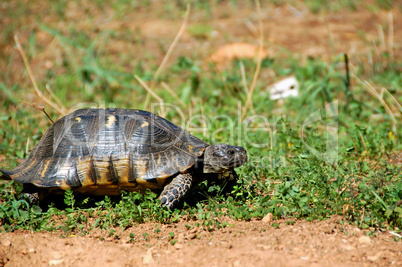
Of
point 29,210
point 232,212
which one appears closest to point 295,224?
A: point 232,212

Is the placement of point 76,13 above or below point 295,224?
above

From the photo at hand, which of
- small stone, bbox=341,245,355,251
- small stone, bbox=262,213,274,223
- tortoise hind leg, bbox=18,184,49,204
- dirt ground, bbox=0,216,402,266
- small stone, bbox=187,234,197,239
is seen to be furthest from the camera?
tortoise hind leg, bbox=18,184,49,204

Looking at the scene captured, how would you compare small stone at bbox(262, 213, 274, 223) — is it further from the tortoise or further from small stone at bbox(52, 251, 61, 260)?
small stone at bbox(52, 251, 61, 260)

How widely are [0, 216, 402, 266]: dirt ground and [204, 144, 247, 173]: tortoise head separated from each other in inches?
→ 26.4

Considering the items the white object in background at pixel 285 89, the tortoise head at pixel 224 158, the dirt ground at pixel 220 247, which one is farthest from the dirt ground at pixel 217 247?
the white object in background at pixel 285 89

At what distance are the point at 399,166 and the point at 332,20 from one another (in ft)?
21.9

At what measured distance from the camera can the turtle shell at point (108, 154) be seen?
3645mm

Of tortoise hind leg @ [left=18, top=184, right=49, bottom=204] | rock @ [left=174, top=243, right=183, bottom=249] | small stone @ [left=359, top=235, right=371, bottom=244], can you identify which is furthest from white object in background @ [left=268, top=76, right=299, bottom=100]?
tortoise hind leg @ [left=18, top=184, right=49, bottom=204]

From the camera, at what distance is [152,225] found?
3.45m

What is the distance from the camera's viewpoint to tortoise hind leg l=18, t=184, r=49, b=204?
3.76 m

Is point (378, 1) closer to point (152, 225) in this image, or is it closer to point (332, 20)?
point (332, 20)

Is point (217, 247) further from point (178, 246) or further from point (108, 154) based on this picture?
point (108, 154)

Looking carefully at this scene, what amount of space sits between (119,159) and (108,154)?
0.12 meters

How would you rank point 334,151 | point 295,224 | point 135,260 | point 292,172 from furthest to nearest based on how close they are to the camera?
point 334,151, point 292,172, point 295,224, point 135,260
